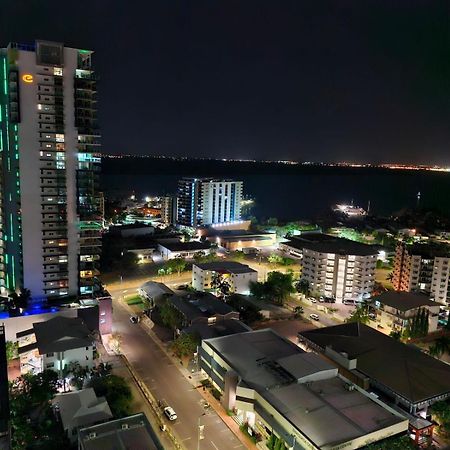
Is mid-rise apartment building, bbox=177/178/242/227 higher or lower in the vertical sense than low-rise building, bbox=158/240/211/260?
higher

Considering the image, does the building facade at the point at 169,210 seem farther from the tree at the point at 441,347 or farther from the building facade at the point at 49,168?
the tree at the point at 441,347

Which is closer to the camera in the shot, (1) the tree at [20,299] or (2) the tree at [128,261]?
(1) the tree at [20,299]

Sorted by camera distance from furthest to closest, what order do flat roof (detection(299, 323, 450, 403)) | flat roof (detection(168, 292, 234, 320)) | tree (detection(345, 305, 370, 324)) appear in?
tree (detection(345, 305, 370, 324))
flat roof (detection(168, 292, 234, 320))
flat roof (detection(299, 323, 450, 403))

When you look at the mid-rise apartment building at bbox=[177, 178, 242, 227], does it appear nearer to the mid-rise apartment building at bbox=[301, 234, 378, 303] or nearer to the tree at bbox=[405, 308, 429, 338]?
the mid-rise apartment building at bbox=[301, 234, 378, 303]

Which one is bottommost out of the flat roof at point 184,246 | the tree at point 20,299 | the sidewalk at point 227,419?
the sidewalk at point 227,419

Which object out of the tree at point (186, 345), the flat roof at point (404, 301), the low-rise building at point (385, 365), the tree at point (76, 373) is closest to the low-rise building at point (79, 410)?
the tree at point (76, 373)

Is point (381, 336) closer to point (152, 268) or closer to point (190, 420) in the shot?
point (190, 420)

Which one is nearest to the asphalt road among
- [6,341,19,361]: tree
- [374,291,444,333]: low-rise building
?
[6,341,19,361]: tree

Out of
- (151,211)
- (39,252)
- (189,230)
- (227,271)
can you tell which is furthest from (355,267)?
(151,211)
